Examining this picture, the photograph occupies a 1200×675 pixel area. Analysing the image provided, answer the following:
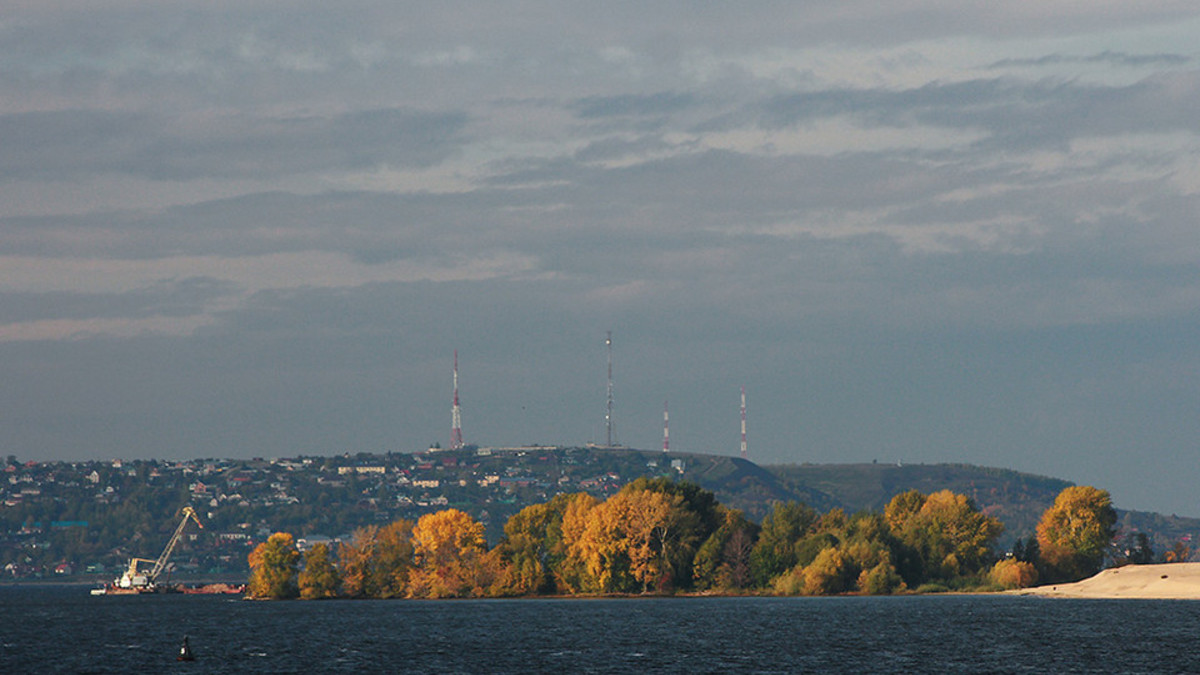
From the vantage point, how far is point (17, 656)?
148 meters

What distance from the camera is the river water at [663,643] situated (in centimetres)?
12556

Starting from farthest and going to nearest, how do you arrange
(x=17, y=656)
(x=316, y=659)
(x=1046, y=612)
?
(x=1046, y=612), (x=17, y=656), (x=316, y=659)

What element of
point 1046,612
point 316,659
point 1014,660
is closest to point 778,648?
point 1014,660

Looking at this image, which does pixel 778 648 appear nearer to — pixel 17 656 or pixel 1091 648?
pixel 1091 648

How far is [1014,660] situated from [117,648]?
91.3 meters

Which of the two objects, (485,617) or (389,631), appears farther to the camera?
(485,617)

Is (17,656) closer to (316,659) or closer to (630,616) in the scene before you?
(316,659)

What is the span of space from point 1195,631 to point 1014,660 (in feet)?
121

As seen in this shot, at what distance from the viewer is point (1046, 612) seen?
190250 millimetres

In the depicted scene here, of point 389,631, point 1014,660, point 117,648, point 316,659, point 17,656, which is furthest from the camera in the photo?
point 389,631

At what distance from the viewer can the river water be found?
125562 mm

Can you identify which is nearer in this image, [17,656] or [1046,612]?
[17,656]

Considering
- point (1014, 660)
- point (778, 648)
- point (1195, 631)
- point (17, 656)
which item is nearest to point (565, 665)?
point (778, 648)

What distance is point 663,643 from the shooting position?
14675 cm
